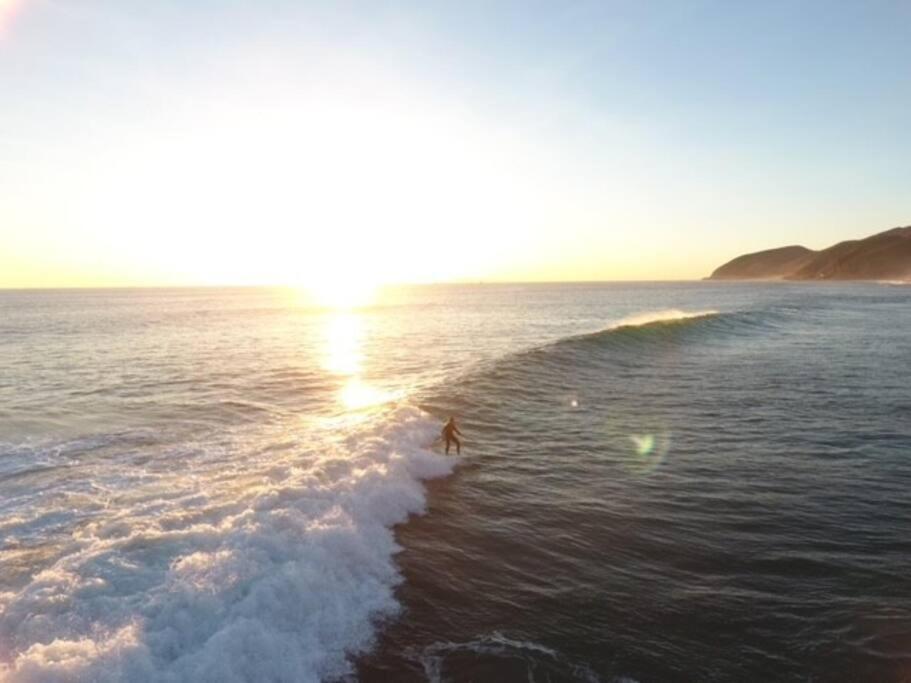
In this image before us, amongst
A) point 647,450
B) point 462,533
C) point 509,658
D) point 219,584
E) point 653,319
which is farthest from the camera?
point 653,319

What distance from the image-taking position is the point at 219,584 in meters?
13.2

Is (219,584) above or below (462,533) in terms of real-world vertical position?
above

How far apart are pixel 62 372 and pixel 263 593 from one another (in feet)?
141

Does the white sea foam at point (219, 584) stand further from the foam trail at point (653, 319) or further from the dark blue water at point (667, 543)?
the foam trail at point (653, 319)

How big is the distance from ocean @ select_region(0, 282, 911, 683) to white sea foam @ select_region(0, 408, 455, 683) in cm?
6

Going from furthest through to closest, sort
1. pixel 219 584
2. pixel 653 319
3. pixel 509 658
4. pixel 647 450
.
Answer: pixel 653 319, pixel 647 450, pixel 219 584, pixel 509 658

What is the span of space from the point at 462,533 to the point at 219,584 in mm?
6978

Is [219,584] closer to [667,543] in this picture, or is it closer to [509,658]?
[509,658]

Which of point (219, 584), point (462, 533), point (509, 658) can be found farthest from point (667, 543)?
point (219, 584)

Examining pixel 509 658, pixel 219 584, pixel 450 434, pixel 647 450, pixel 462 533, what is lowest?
pixel 462 533

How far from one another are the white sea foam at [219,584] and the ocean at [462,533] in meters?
0.06

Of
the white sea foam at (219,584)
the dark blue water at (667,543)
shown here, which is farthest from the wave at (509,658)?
the white sea foam at (219,584)

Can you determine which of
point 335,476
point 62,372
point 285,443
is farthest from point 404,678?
point 62,372

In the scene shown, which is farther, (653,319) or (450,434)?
(653,319)
